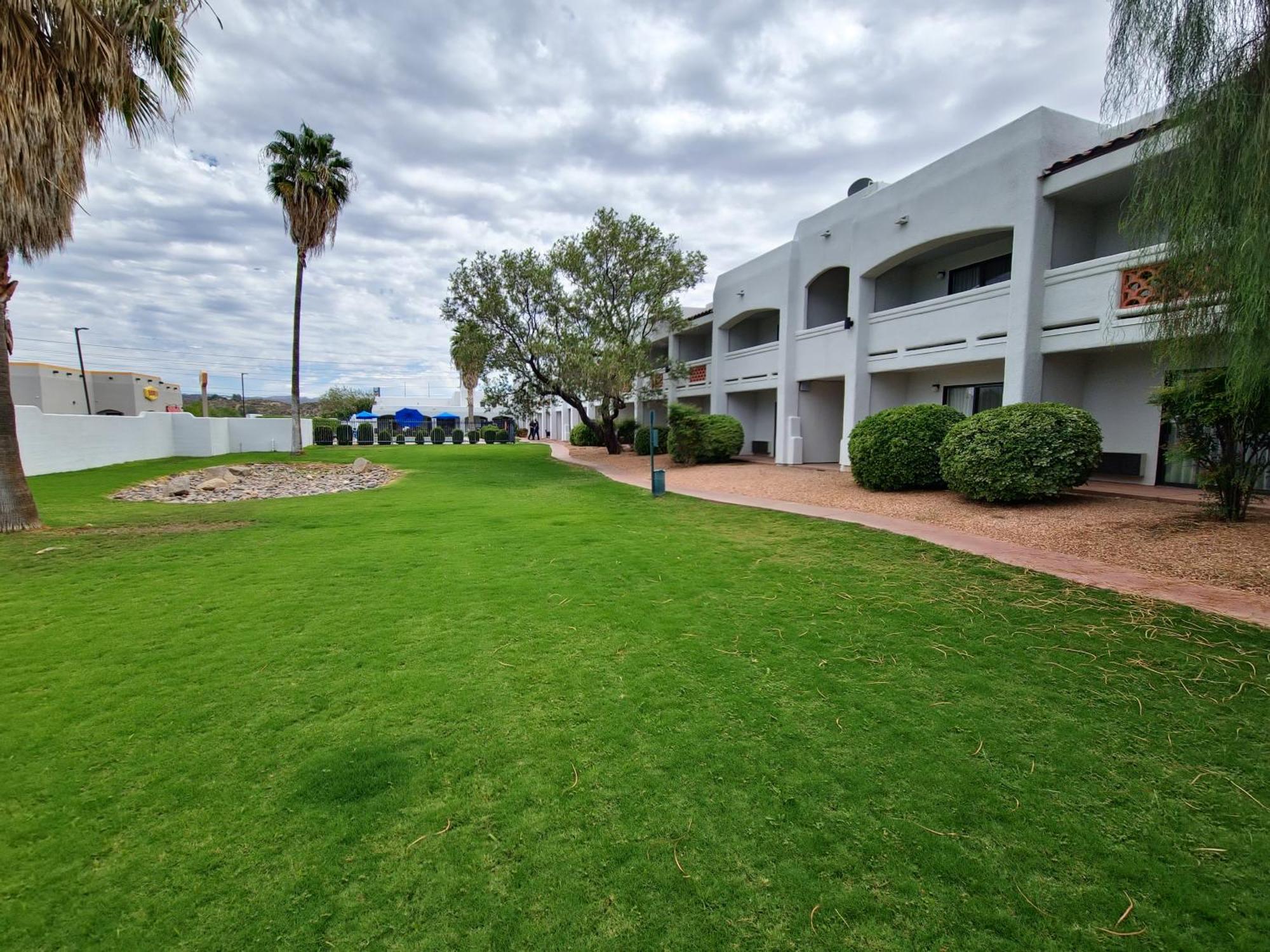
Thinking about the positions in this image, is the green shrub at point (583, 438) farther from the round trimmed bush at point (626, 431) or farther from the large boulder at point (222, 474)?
the large boulder at point (222, 474)

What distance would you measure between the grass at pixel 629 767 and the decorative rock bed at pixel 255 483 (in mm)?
9509

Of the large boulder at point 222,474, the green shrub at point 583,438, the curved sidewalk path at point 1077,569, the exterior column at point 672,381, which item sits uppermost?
the exterior column at point 672,381

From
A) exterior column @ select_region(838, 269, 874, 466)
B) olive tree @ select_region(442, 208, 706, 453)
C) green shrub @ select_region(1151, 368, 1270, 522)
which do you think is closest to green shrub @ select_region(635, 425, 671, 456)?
olive tree @ select_region(442, 208, 706, 453)

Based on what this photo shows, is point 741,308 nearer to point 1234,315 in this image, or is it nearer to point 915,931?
point 1234,315

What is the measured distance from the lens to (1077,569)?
23.0 ft

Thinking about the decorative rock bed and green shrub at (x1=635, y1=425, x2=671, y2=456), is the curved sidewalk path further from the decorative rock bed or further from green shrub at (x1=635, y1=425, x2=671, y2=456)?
green shrub at (x1=635, y1=425, x2=671, y2=456)

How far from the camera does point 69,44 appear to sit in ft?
25.9

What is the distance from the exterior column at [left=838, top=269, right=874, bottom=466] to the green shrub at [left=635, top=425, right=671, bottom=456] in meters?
9.16

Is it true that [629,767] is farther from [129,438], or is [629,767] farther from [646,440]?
[129,438]

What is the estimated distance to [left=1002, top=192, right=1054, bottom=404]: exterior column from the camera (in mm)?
11797

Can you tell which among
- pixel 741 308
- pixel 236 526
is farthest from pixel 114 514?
pixel 741 308

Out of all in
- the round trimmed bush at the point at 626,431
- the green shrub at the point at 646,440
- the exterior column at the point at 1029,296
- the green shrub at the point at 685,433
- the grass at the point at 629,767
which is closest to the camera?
the grass at the point at 629,767

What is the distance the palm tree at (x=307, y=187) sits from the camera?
2333 centimetres

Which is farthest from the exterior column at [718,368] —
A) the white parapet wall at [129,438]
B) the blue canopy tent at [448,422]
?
the blue canopy tent at [448,422]
